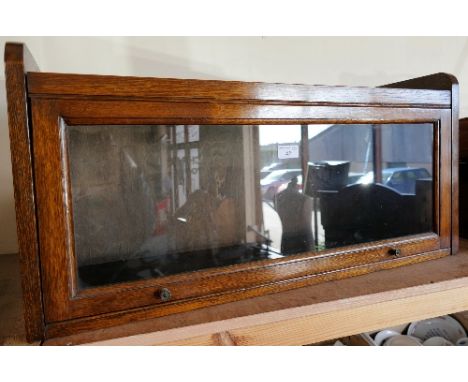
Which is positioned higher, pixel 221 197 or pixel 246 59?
pixel 246 59

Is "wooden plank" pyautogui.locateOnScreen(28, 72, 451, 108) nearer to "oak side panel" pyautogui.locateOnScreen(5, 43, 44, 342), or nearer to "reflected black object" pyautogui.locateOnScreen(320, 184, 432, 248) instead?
"oak side panel" pyautogui.locateOnScreen(5, 43, 44, 342)

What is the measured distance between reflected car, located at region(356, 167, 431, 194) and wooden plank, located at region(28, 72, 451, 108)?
4.8 inches

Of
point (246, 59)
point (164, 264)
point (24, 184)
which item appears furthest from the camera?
point (246, 59)

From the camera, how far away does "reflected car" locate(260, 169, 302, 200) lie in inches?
25.2

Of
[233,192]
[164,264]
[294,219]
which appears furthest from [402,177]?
[164,264]

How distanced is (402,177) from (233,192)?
0.34m

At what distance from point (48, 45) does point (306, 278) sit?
76 centimetres

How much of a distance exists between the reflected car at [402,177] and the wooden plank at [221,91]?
0.12m

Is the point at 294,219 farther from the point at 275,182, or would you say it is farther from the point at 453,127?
the point at 453,127

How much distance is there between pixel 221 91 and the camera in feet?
1.89

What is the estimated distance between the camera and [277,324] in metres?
0.54
